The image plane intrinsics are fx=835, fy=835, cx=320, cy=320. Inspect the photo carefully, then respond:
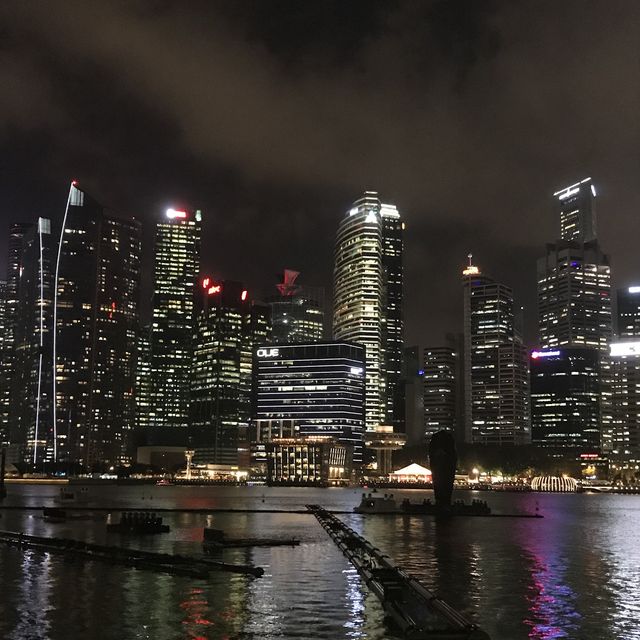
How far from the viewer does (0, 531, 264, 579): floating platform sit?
45094 mm

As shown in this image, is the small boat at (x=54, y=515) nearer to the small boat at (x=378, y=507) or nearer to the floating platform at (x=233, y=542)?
the floating platform at (x=233, y=542)

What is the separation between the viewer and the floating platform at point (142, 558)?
4509cm

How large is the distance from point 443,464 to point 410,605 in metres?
78.7

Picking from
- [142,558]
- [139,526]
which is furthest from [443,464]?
[142,558]

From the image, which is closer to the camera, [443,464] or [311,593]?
[311,593]

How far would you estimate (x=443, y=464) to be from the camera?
111 m

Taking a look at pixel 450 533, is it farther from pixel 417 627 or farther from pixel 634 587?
pixel 417 627

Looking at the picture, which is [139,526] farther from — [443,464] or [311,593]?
[443,464]

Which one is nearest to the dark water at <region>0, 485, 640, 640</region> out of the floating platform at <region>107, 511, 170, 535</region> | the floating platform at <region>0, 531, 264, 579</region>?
the floating platform at <region>0, 531, 264, 579</region>

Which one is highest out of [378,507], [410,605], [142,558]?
[410,605]

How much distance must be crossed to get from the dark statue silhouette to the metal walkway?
2246 inches

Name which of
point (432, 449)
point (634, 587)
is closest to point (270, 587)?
point (634, 587)

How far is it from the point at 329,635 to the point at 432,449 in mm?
84566

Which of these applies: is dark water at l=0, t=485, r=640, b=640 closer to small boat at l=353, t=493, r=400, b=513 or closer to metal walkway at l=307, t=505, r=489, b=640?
metal walkway at l=307, t=505, r=489, b=640
